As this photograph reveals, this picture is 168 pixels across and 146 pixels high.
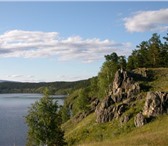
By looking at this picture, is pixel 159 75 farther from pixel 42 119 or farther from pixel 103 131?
pixel 42 119

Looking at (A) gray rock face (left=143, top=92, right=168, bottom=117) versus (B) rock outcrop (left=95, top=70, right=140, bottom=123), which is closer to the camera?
(A) gray rock face (left=143, top=92, right=168, bottom=117)

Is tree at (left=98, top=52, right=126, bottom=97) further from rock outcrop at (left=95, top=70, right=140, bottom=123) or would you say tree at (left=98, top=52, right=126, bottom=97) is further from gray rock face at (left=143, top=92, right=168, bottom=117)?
gray rock face at (left=143, top=92, right=168, bottom=117)

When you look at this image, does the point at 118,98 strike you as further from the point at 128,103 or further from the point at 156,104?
the point at 156,104

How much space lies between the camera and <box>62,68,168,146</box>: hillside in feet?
184

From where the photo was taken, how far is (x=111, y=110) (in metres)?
69.6

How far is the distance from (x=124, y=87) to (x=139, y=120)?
83.3ft

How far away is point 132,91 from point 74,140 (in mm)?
17495

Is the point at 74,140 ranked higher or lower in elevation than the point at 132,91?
lower

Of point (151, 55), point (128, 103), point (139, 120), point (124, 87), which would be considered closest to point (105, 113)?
point (128, 103)

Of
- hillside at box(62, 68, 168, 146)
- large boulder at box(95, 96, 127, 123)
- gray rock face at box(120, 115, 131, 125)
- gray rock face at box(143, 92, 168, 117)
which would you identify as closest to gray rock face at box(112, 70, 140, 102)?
hillside at box(62, 68, 168, 146)

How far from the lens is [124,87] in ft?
269

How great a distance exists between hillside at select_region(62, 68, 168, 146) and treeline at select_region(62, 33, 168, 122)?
59.0 ft

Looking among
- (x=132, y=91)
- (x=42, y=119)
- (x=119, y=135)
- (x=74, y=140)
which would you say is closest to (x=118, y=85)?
(x=132, y=91)

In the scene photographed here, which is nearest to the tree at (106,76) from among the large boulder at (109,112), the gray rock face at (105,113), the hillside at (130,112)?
the hillside at (130,112)
